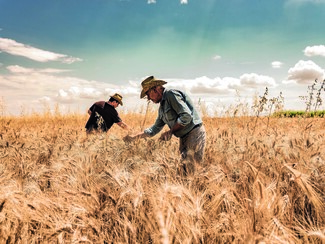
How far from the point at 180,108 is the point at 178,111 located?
0.17ft

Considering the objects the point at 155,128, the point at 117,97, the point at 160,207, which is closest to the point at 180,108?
the point at 155,128

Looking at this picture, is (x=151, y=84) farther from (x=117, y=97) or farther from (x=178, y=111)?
(x=117, y=97)

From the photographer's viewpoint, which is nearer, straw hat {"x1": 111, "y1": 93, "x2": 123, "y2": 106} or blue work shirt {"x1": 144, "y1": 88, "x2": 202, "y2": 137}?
blue work shirt {"x1": 144, "y1": 88, "x2": 202, "y2": 137}

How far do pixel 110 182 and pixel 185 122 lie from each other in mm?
1561

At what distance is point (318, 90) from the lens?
33.5 feet

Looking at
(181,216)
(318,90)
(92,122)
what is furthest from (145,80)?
(318,90)

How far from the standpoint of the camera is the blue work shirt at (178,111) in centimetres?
389

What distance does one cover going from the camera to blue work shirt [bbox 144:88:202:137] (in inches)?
153

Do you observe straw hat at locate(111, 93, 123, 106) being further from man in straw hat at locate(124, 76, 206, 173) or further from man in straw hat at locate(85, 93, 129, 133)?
man in straw hat at locate(124, 76, 206, 173)

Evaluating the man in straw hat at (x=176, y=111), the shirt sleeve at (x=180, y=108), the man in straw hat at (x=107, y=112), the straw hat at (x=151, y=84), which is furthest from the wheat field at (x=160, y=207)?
the man in straw hat at (x=107, y=112)

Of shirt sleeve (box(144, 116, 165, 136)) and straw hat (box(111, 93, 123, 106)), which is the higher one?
straw hat (box(111, 93, 123, 106))

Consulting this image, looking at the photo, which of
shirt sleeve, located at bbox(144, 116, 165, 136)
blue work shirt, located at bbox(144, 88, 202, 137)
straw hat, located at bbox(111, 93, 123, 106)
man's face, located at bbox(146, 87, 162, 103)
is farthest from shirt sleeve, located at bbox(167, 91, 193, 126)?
straw hat, located at bbox(111, 93, 123, 106)

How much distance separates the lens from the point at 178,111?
3961mm

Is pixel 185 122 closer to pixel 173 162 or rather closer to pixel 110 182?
pixel 173 162
